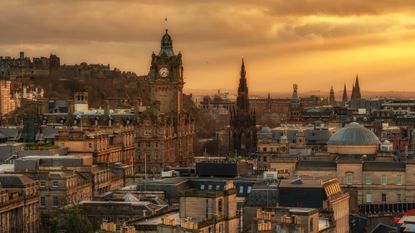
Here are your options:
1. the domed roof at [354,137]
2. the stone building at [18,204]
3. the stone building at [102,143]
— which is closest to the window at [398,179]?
the domed roof at [354,137]

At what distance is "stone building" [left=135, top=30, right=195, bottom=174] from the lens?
428ft

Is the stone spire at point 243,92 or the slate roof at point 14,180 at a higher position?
the stone spire at point 243,92

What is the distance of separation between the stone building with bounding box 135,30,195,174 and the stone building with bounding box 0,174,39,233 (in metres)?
46.4

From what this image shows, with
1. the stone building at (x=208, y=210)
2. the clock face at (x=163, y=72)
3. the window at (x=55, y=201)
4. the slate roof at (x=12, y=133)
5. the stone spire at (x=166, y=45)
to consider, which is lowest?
the window at (x=55, y=201)

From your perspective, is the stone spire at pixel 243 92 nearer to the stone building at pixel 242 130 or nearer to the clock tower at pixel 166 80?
the stone building at pixel 242 130

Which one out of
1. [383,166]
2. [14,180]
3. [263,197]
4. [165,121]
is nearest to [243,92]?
[165,121]

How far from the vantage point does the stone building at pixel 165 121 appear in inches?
5138

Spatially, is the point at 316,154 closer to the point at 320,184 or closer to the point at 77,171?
the point at 77,171

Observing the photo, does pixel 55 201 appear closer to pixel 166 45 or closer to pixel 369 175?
pixel 369 175

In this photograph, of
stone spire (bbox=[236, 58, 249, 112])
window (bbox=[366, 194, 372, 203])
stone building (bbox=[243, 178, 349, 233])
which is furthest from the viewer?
stone spire (bbox=[236, 58, 249, 112])

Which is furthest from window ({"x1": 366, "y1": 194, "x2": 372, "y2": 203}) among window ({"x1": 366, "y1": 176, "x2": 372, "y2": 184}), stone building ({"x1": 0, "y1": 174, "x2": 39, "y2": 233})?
stone building ({"x1": 0, "y1": 174, "x2": 39, "y2": 233})

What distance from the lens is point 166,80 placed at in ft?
459

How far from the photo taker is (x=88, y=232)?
67.6 metres

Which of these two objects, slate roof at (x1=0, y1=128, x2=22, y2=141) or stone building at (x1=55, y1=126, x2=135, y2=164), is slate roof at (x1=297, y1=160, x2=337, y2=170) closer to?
stone building at (x1=55, y1=126, x2=135, y2=164)
